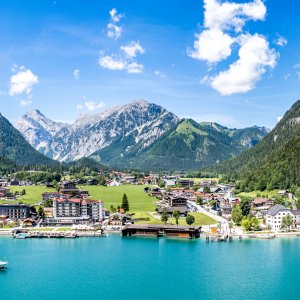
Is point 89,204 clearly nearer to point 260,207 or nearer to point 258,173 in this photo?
point 260,207

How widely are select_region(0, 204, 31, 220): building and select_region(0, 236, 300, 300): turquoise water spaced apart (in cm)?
2818

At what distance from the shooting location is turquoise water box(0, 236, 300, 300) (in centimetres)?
5350

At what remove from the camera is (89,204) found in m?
113

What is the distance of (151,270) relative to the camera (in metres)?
63.4

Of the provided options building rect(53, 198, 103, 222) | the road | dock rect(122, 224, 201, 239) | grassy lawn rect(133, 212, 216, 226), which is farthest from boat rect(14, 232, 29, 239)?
the road

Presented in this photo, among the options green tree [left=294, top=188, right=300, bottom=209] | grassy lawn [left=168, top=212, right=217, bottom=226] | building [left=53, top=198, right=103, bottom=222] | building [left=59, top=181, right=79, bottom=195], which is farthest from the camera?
building [left=59, top=181, right=79, bottom=195]

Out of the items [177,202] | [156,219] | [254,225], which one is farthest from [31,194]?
[254,225]

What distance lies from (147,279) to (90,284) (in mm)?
7243

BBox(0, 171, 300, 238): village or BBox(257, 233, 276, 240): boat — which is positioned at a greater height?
BBox(0, 171, 300, 238): village

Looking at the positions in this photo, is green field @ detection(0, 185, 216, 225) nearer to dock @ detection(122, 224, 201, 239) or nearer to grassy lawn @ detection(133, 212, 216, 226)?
grassy lawn @ detection(133, 212, 216, 226)

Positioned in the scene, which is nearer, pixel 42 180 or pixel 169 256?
pixel 169 256

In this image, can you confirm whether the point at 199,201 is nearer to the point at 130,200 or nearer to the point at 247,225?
the point at 130,200

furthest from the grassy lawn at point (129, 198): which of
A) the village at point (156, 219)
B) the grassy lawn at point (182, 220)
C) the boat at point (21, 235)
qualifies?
the boat at point (21, 235)

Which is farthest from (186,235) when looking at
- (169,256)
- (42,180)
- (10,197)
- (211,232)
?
(42,180)
